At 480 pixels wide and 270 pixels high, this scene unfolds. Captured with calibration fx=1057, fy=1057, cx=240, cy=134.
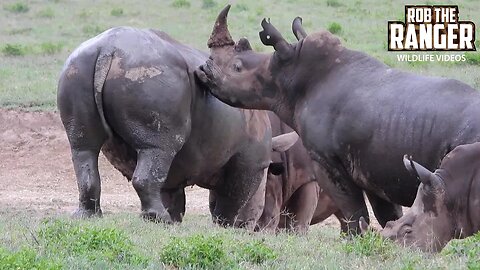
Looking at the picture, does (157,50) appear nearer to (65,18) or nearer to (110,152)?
(110,152)

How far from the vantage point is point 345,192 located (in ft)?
29.5

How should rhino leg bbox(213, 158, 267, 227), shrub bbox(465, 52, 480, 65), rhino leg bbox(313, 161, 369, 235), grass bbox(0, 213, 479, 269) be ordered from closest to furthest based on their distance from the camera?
grass bbox(0, 213, 479, 269), rhino leg bbox(313, 161, 369, 235), rhino leg bbox(213, 158, 267, 227), shrub bbox(465, 52, 480, 65)

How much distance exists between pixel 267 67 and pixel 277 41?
0.31 m

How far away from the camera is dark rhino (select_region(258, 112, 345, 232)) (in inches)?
464

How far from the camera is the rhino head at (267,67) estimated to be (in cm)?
924

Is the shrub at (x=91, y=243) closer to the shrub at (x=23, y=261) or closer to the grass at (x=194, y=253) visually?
the grass at (x=194, y=253)

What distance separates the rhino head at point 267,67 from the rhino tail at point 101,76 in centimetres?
95

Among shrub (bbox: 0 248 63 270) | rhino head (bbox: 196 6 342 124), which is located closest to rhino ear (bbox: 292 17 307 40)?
rhino head (bbox: 196 6 342 124)

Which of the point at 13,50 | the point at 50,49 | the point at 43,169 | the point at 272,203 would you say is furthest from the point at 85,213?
the point at 13,50

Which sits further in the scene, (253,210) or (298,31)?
(253,210)

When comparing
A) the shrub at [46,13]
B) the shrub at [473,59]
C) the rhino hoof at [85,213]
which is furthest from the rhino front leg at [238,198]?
→ the shrub at [46,13]

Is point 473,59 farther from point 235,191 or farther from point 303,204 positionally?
point 235,191

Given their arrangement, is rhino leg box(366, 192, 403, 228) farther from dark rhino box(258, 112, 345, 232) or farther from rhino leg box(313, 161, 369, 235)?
dark rhino box(258, 112, 345, 232)

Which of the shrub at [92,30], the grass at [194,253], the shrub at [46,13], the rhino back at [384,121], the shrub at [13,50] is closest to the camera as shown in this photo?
the grass at [194,253]
